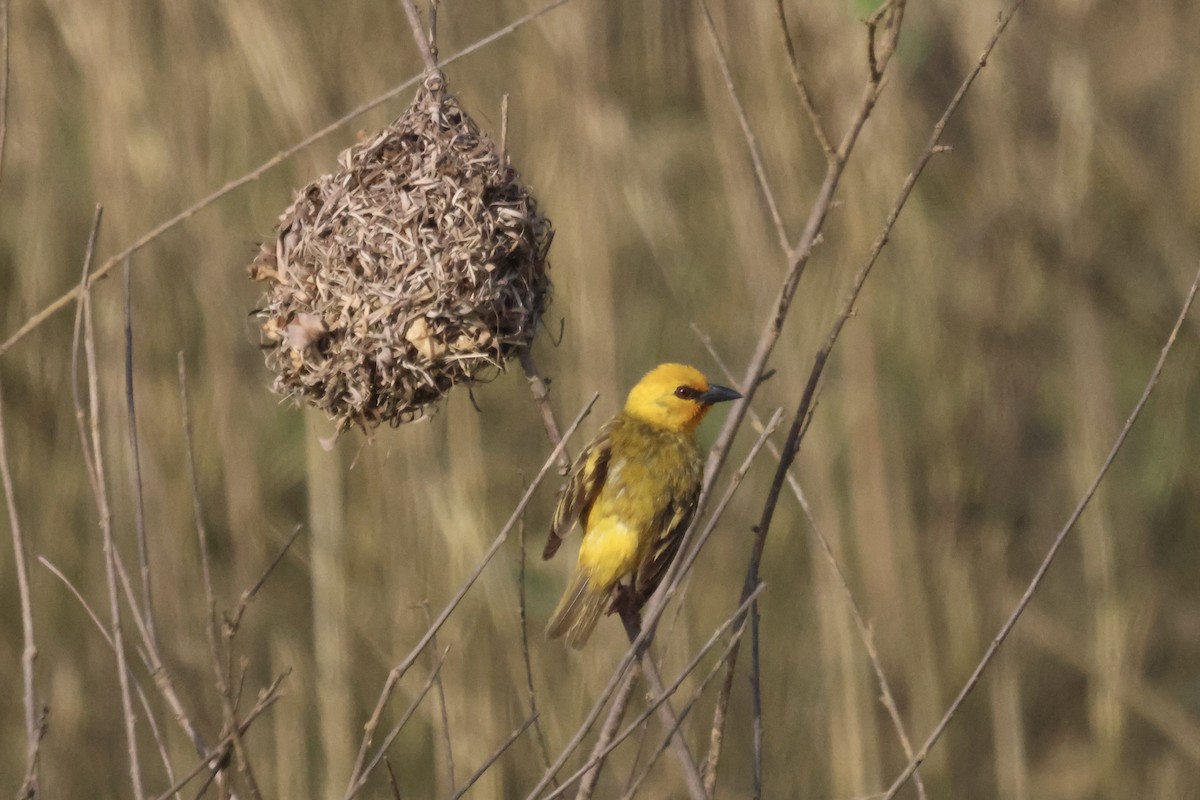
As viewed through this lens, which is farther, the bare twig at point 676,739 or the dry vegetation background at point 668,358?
the dry vegetation background at point 668,358

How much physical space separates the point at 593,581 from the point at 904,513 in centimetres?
208

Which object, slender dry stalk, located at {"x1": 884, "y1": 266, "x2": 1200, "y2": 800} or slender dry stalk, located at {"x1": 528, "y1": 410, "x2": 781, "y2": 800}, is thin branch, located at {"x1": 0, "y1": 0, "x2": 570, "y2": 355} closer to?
slender dry stalk, located at {"x1": 528, "y1": 410, "x2": 781, "y2": 800}

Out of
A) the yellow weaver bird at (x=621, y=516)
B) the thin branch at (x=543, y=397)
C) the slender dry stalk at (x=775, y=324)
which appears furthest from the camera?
the yellow weaver bird at (x=621, y=516)

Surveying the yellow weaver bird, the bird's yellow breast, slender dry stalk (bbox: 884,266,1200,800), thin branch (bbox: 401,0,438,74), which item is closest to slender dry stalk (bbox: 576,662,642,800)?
slender dry stalk (bbox: 884,266,1200,800)

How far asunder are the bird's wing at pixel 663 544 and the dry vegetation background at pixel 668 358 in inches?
49.3

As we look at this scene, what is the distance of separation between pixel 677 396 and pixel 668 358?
7.74 ft

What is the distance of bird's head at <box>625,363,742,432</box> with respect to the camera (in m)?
4.04

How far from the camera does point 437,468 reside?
17.4 ft

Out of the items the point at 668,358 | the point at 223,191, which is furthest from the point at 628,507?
the point at 668,358

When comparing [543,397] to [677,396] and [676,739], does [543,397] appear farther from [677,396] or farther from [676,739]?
[677,396]

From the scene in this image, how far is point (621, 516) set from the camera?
374 centimetres

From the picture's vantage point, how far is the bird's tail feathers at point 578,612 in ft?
11.9

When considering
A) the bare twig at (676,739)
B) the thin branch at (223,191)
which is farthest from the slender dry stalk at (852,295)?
the thin branch at (223,191)

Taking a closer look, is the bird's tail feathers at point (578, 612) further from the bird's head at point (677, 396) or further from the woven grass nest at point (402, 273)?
the woven grass nest at point (402, 273)
